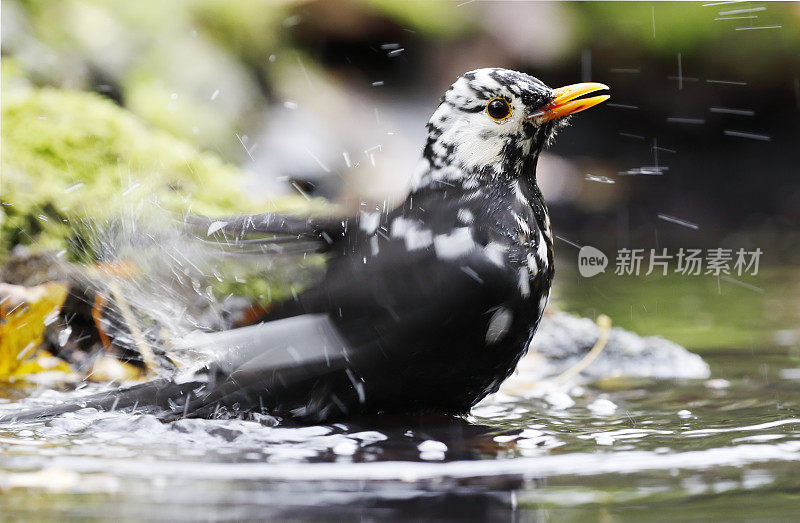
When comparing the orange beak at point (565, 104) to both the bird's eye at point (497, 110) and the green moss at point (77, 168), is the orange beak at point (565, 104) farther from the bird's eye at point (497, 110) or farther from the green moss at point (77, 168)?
the green moss at point (77, 168)

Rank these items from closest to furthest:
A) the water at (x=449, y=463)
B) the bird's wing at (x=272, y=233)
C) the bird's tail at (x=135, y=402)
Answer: the water at (x=449, y=463), the bird's tail at (x=135, y=402), the bird's wing at (x=272, y=233)

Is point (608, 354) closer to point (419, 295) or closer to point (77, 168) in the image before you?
point (419, 295)

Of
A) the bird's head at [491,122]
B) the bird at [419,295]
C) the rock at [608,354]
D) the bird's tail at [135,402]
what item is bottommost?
the rock at [608,354]

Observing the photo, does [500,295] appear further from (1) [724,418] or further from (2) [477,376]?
(1) [724,418]

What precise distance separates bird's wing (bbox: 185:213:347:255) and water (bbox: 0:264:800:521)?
1.62 feet

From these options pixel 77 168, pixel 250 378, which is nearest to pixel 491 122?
pixel 250 378

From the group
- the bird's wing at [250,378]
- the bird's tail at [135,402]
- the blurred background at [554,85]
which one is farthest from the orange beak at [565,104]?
the blurred background at [554,85]

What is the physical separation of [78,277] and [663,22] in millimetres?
6633

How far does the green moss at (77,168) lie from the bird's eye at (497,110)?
1.09 m

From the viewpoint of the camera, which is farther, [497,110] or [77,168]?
[77,168]

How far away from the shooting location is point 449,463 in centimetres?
214

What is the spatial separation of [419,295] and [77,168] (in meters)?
2.42

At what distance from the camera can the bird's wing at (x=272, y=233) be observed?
2.70 metres

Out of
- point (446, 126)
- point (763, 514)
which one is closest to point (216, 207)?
point (446, 126)
